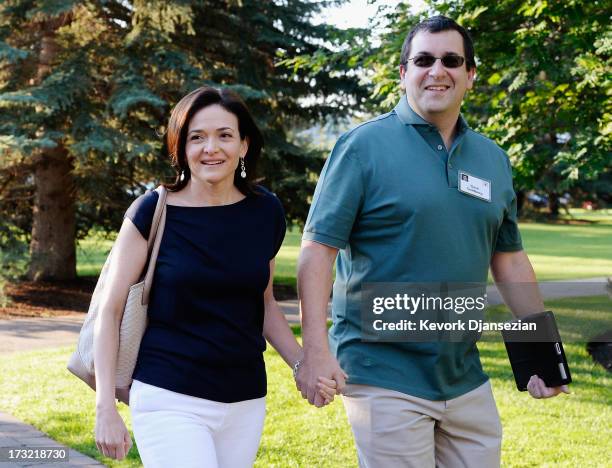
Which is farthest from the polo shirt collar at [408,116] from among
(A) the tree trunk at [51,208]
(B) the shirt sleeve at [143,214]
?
(A) the tree trunk at [51,208]

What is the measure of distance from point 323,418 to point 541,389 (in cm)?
385

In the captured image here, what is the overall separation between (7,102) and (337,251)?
36.9 ft

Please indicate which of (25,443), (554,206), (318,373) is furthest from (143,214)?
(554,206)

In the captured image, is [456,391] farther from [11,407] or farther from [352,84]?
[352,84]

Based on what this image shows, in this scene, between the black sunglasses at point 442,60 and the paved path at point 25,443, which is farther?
the paved path at point 25,443

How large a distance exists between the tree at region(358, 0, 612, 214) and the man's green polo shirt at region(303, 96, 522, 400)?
648 cm

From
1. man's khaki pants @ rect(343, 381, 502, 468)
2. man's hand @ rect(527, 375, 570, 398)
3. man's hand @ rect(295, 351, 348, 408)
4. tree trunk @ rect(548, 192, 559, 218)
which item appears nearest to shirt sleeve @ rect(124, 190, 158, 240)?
man's hand @ rect(295, 351, 348, 408)

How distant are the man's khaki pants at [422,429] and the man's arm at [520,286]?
32cm

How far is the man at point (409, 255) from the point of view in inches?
107

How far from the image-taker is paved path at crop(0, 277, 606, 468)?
6.06 meters

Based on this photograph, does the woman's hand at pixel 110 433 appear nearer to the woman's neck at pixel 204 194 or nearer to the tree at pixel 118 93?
the woman's neck at pixel 204 194

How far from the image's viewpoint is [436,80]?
288cm

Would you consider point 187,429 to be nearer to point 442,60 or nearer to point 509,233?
point 509,233

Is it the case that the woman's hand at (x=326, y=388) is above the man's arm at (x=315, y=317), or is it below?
below
